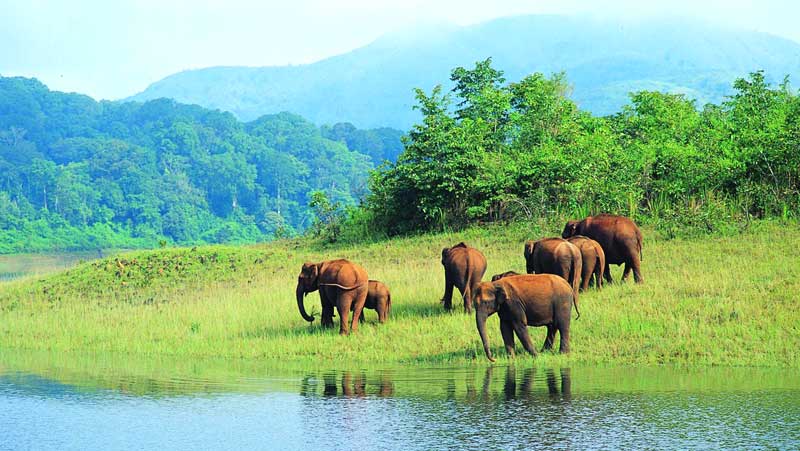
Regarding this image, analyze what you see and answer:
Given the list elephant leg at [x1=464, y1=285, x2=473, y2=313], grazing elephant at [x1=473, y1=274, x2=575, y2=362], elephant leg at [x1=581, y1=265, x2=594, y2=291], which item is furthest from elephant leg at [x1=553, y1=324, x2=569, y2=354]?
elephant leg at [x1=581, y1=265, x2=594, y2=291]

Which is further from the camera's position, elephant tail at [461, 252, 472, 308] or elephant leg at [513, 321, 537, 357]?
elephant tail at [461, 252, 472, 308]

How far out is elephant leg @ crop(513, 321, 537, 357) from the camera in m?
16.6

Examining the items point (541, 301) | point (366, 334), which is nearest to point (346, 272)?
point (366, 334)

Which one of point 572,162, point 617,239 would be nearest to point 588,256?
point 617,239

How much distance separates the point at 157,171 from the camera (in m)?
121

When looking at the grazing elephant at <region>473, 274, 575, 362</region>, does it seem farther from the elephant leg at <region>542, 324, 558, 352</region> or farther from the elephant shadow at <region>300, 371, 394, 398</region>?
the elephant shadow at <region>300, 371, 394, 398</region>

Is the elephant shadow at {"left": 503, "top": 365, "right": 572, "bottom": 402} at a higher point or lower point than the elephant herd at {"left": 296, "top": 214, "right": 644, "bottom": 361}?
lower

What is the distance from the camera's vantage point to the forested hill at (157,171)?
4154 inches

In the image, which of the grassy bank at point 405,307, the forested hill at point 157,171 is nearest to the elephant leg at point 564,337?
the grassy bank at point 405,307

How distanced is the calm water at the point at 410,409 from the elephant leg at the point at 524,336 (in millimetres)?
209

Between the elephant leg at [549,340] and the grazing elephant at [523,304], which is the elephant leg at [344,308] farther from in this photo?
the elephant leg at [549,340]

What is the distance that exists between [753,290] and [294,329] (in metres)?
9.12

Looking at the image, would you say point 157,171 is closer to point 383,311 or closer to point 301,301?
point 301,301

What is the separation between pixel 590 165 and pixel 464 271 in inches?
525
